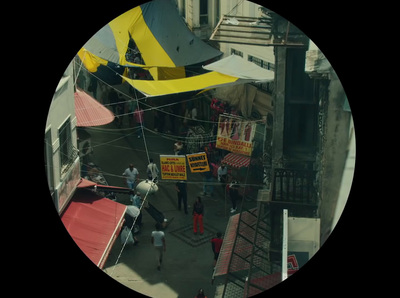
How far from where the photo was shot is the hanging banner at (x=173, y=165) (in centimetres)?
2120

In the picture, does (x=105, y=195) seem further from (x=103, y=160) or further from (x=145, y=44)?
(x=145, y=44)

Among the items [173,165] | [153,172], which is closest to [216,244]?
[173,165]

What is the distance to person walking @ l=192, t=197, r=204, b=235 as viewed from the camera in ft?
69.1

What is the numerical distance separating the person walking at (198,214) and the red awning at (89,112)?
3390 millimetres

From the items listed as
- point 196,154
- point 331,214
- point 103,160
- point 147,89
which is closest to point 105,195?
point 103,160

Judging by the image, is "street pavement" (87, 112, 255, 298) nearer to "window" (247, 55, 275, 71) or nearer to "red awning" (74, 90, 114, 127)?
"red awning" (74, 90, 114, 127)

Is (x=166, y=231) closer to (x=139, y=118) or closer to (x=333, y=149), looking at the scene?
(x=139, y=118)

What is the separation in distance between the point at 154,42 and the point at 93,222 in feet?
28.1

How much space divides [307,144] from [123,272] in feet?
19.0

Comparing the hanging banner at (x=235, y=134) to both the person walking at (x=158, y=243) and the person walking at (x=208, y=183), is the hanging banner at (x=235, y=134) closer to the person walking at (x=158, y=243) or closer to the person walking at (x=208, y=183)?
the person walking at (x=208, y=183)

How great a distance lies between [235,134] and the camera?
76.1ft

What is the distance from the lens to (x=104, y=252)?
751 inches

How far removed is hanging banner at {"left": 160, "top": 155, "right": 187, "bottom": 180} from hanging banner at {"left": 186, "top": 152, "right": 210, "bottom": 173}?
0.69ft

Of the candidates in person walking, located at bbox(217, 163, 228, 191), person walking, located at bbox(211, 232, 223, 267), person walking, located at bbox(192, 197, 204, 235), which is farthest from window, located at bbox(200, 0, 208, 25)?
person walking, located at bbox(211, 232, 223, 267)
